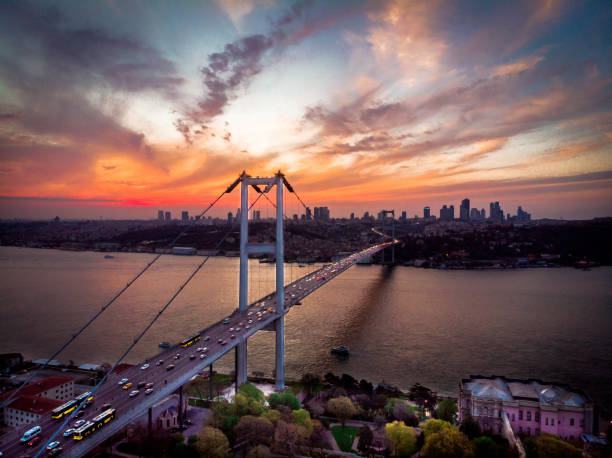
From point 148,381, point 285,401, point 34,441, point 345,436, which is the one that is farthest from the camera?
point 285,401

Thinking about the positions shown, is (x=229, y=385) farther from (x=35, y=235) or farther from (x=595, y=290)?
(x=35, y=235)

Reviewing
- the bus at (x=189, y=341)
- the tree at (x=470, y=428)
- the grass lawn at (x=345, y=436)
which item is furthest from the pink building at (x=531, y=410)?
the bus at (x=189, y=341)

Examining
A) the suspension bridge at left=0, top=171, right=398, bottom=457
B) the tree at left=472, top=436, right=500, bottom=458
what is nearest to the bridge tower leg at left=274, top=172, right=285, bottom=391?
the suspension bridge at left=0, top=171, right=398, bottom=457

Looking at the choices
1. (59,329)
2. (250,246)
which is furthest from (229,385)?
(59,329)

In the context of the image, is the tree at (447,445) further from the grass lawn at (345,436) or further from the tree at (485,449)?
the grass lawn at (345,436)

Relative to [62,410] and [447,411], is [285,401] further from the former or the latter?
[62,410]

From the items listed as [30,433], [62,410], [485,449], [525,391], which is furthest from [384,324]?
[30,433]

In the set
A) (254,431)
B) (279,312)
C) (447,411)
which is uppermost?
(279,312)
